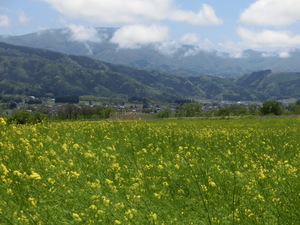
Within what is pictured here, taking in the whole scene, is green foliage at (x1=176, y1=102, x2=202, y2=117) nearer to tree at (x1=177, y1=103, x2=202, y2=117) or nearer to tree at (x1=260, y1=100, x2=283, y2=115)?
tree at (x1=177, y1=103, x2=202, y2=117)

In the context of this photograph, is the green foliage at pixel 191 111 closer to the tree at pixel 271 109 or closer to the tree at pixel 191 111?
the tree at pixel 191 111

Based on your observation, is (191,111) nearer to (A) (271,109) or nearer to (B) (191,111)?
(B) (191,111)

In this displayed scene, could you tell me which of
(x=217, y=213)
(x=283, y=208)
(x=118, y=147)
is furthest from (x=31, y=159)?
(x=283, y=208)

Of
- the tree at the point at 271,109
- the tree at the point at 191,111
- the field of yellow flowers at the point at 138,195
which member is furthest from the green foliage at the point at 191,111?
the field of yellow flowers at the point at 138,195

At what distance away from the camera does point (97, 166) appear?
25.7 feet

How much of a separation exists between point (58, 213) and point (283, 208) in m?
4.14

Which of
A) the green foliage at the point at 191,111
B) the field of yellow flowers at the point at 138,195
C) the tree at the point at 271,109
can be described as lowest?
the green foliage at the point at 191,111

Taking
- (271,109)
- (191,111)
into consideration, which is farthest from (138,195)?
(271,109)

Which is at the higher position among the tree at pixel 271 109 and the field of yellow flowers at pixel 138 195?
the field of yellow flowers at pixel 138 195

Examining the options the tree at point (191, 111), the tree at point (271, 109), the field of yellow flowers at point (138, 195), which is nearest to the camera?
the field of yellow flowers at point (138, 195)

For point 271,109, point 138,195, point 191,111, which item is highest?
point 138,195

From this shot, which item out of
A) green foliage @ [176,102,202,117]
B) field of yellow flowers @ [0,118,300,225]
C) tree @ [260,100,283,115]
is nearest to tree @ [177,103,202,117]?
green foliage @ [176,102,202,117]

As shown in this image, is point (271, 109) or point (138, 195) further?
point (271, 109)

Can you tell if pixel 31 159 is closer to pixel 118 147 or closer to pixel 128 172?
pixel 128 172
